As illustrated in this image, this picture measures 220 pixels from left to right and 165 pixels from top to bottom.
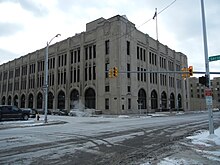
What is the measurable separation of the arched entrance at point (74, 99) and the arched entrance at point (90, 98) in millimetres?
2796

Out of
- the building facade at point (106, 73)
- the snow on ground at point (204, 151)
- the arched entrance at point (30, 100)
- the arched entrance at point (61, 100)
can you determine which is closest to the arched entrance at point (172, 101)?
the building facade at point (106, 73)

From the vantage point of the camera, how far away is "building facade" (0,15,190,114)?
44.8 m

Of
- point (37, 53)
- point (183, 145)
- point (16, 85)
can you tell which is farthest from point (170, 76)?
point (183, 145)

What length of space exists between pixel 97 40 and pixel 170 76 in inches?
1103

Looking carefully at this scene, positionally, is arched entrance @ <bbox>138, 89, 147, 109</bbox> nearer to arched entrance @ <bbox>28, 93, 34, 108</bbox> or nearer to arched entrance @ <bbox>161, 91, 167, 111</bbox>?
arched entrance @ <bbox>161, 91, 167, 111</bbox>

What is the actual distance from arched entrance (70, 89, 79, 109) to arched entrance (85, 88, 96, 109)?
2796 millimetres

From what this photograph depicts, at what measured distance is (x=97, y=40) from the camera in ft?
161

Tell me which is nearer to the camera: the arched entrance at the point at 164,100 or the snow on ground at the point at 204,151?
the snow on ground at the point at 204,151

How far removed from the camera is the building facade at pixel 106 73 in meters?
44.8

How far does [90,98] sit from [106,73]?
7.24 m

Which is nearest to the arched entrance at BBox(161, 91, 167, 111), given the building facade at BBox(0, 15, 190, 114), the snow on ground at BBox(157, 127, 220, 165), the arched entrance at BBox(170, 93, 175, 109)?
the building facade at BBox(0, 15, 190, 114)

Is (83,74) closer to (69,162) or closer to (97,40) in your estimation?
(97,40)

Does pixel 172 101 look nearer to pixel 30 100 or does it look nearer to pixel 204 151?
pixel 30 100

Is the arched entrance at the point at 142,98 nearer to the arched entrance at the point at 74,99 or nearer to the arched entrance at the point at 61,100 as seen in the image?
the arched entrance at the point at 74,99
